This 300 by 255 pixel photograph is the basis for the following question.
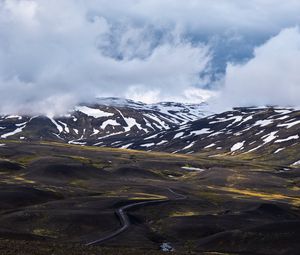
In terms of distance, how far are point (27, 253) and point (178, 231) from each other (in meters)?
42.8

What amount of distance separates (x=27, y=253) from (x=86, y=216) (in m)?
43.1

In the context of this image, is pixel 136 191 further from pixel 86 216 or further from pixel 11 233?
pixel 11 233

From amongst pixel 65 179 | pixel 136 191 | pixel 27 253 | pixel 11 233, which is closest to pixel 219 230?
pixel 11 233

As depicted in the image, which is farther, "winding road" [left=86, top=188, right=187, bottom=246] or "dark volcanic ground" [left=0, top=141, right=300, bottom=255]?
"winding road" [left=86, top=188, right=187, bottom=246]

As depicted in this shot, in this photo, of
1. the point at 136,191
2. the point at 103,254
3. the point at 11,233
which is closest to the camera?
the point at 103,254

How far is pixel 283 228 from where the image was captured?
8875cm

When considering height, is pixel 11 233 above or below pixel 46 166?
below

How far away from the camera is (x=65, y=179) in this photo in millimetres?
172875

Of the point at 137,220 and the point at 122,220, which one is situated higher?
the point at 122,220

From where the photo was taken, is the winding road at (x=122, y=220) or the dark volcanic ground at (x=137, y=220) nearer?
the dark volcanic ground at (x=137, y=220)

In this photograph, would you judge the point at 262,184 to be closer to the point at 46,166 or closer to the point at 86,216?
the point at 46,166

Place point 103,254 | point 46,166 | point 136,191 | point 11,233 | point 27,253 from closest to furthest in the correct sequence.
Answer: point 27,253, point 103,254, point 11,233, point 136,191, point 46,166

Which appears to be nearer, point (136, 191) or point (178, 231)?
point (178, 231)

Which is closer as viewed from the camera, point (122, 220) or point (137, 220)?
point (122, 220)
